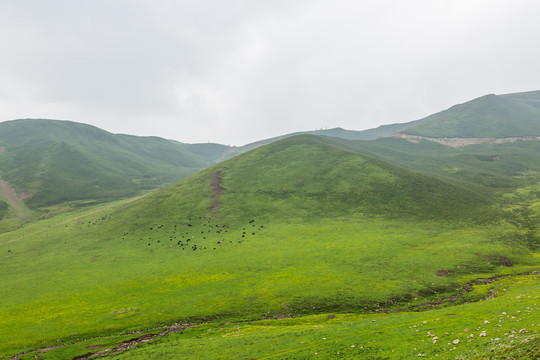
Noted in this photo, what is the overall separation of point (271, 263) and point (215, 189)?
276 ft

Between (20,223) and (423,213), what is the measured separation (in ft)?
661

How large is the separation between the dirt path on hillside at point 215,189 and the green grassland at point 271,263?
0.94m

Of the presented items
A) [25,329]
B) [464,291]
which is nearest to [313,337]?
[464,291]

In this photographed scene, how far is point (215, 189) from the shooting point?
5974 inches

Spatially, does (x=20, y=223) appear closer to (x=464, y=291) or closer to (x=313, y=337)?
(x=313, y=337)

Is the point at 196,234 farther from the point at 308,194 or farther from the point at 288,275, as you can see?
the point at 308,194

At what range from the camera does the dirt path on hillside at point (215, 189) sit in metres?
128

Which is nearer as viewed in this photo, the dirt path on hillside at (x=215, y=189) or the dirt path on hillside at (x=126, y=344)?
the dirt path on hillside at (x=126, y=344)

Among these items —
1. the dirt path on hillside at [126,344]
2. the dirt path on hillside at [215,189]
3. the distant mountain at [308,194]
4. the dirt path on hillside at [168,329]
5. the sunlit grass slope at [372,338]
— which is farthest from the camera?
the dirt path on hillside at [215,189]

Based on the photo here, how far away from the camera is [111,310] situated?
5375cm

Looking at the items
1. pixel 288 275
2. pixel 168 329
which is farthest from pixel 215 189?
pixel 168 329

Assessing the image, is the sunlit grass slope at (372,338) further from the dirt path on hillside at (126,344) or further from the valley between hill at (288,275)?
the dirt path on hillside at (126,344)

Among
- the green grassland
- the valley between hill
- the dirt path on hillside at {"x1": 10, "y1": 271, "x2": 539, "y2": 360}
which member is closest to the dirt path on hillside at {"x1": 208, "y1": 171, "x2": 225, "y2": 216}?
the green grassland

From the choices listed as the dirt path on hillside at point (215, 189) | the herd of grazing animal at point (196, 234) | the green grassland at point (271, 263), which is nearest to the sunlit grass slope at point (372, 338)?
the green grassland at point (271, 263)
